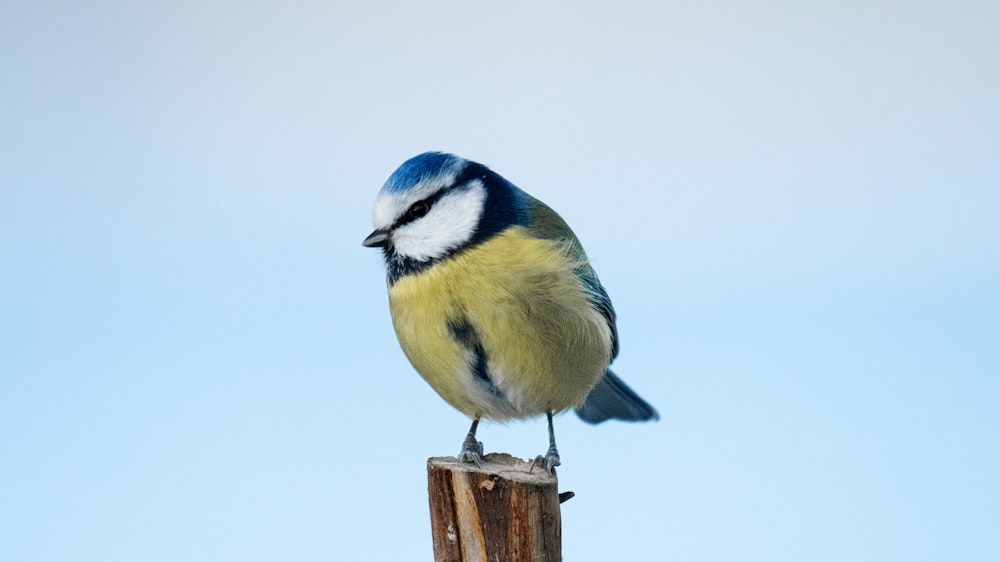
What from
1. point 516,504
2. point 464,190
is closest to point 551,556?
point 516,504

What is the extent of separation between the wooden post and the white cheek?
47 cm

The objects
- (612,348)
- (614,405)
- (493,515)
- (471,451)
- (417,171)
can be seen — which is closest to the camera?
(493,515)

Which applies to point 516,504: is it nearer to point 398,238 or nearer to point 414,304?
point 414,304

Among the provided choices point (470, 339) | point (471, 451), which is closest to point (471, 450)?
point (471, 451)

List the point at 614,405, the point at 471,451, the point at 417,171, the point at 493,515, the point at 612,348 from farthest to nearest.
Result: the point at 614,405, the point at 612,348, the point at 471,451, the point at 417,171, the point at 493,515

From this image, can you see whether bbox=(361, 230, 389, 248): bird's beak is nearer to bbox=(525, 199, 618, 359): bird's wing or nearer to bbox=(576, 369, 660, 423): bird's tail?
bbox=(525, 199, 618, 359): bird's wing

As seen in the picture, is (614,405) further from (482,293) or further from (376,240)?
(376,240)

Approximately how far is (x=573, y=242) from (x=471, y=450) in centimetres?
54

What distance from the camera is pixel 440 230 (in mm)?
1965

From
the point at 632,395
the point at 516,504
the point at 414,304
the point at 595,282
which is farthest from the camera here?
the point at 632,395

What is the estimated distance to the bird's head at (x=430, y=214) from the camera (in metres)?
1.96

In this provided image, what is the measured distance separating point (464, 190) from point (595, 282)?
15.8 inches

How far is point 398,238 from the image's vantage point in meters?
1.99

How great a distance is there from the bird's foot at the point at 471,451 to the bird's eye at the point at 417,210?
537mm
